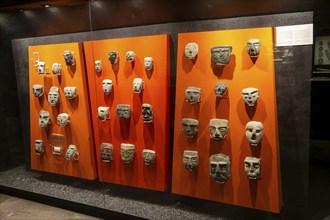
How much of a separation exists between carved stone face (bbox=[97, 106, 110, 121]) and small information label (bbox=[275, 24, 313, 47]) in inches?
80.5

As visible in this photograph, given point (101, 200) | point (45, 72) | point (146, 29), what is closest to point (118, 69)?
point (146, 29)

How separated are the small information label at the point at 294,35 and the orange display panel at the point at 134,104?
3.74ft

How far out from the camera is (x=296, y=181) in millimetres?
3172

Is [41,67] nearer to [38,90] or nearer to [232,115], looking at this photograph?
[38,90]

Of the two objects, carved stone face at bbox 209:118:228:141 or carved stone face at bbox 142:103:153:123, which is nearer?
carved stone face at bbox 209:118:228:141

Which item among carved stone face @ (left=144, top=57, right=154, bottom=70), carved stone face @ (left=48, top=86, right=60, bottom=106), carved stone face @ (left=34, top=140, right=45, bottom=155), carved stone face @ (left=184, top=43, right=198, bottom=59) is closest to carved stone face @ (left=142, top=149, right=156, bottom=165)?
carved stone face @ (left=144, top=57, right=154, bottom=70)

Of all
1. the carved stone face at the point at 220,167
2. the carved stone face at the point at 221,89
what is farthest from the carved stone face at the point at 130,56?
the carved stone face at the point at 220,167

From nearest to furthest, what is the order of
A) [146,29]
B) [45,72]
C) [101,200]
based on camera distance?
1. [146,29]
2. [101,200]
3. [45,72]

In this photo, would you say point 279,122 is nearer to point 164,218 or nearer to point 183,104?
point 183,104

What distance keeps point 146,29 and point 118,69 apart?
1.84ft

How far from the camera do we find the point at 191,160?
10.9ft

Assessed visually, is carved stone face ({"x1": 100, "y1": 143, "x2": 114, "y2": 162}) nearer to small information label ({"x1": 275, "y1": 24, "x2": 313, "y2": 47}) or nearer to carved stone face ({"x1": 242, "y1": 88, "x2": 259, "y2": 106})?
carved stone face ({"x1": 242, "y1": 88, "x2": 259, "y2": 106})

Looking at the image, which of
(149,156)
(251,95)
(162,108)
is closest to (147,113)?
(162,108)

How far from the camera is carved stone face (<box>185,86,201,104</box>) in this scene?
3.22 metres
